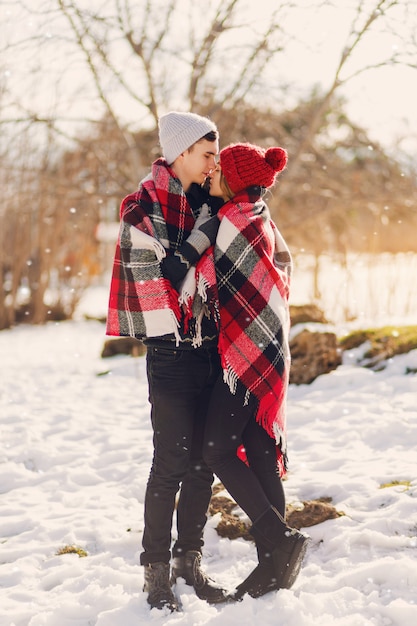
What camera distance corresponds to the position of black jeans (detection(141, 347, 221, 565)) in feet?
7.47

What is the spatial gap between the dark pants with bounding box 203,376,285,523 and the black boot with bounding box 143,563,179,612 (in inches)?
16.4

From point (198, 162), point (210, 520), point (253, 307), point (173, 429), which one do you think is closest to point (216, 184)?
point (198, 162)

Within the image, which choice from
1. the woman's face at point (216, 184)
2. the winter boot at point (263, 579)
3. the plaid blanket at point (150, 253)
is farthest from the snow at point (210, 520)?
the woman's face at point (216, 184)

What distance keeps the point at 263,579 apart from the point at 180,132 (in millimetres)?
1676

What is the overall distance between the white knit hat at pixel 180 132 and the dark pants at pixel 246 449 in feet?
2.81

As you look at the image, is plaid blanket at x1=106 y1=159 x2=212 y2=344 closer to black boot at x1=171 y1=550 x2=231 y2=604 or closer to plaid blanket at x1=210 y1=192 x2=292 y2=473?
plaid blanket at x1=210 y1=192 x2=292 y2=473

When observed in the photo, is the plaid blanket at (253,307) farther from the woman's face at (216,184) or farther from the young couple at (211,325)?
the woman's face at (216,184)

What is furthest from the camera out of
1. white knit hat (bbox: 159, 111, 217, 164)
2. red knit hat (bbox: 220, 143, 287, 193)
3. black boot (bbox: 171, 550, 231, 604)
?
black boot (bbox: 171, 550, 231, 604)

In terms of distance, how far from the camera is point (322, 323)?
6.55m

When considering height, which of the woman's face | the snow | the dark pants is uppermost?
the woman's face

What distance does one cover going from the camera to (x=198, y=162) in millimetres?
2328

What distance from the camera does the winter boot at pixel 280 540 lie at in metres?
2.27

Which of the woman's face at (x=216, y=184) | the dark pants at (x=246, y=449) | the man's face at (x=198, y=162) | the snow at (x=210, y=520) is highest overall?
the man's face at (x=198, y=162)

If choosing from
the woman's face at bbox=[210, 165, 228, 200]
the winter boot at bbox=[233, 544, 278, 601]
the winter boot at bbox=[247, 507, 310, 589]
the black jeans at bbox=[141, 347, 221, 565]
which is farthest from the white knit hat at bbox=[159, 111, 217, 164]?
the winter boot at bbox=[233, 544, 278, 601]
